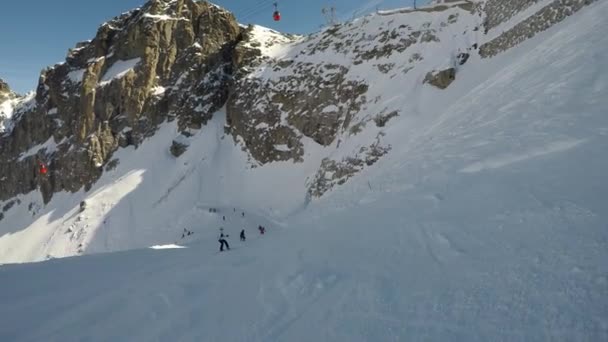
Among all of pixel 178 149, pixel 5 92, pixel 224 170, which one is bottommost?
pixel 224 170

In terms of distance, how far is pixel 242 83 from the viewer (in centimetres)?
5606

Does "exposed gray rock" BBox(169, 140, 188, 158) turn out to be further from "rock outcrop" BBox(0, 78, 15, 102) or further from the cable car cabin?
"rock outcrop" BBox(0, 78, 15, 102)

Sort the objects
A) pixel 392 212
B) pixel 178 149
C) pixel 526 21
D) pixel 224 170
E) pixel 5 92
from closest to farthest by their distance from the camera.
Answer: pixel 392 212
pixel 526 21
pixel 224 170
pixel 178 149
pixel 5 92

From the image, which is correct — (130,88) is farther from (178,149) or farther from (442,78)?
(442,78)

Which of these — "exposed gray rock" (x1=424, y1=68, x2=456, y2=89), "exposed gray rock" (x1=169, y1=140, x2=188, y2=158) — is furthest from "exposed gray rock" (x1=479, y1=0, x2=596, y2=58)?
"exposed gray rock" (x1=169, y1=140, x2=188, y2=158)

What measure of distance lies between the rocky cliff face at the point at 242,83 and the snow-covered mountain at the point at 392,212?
1.21 feet

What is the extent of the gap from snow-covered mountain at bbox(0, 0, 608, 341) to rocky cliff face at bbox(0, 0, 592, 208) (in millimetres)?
368

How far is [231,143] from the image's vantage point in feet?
175

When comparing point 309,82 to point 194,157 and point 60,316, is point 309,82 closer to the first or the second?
point 194,157

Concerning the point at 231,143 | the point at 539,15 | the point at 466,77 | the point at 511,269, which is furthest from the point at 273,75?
the point at 511,269

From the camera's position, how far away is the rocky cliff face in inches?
1405

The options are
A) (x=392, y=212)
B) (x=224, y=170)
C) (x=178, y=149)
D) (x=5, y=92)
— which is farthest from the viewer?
(x=5, y=92)

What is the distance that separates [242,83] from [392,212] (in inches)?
1914

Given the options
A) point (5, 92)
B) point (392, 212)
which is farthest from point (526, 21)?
point (5, 92)
